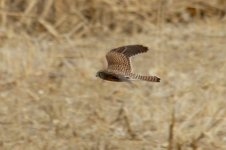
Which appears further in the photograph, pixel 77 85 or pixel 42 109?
pixel 77 85

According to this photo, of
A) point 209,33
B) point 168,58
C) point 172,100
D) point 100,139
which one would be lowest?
point 100,139

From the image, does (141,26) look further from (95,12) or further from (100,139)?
(100,139)

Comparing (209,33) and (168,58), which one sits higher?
(209,33)

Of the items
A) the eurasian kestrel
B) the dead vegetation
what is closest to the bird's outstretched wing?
the eurasian kestrel

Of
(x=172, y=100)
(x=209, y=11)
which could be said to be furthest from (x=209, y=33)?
(x=172, y=100)

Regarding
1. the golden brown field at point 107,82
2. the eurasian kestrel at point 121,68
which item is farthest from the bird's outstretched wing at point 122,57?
the golden brown field at point 107,82

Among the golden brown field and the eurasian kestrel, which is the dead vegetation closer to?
the golden brown field

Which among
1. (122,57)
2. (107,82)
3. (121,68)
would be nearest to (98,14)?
(107,82)

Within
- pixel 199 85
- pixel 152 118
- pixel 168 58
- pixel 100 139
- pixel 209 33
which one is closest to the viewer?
pixel 100 139
